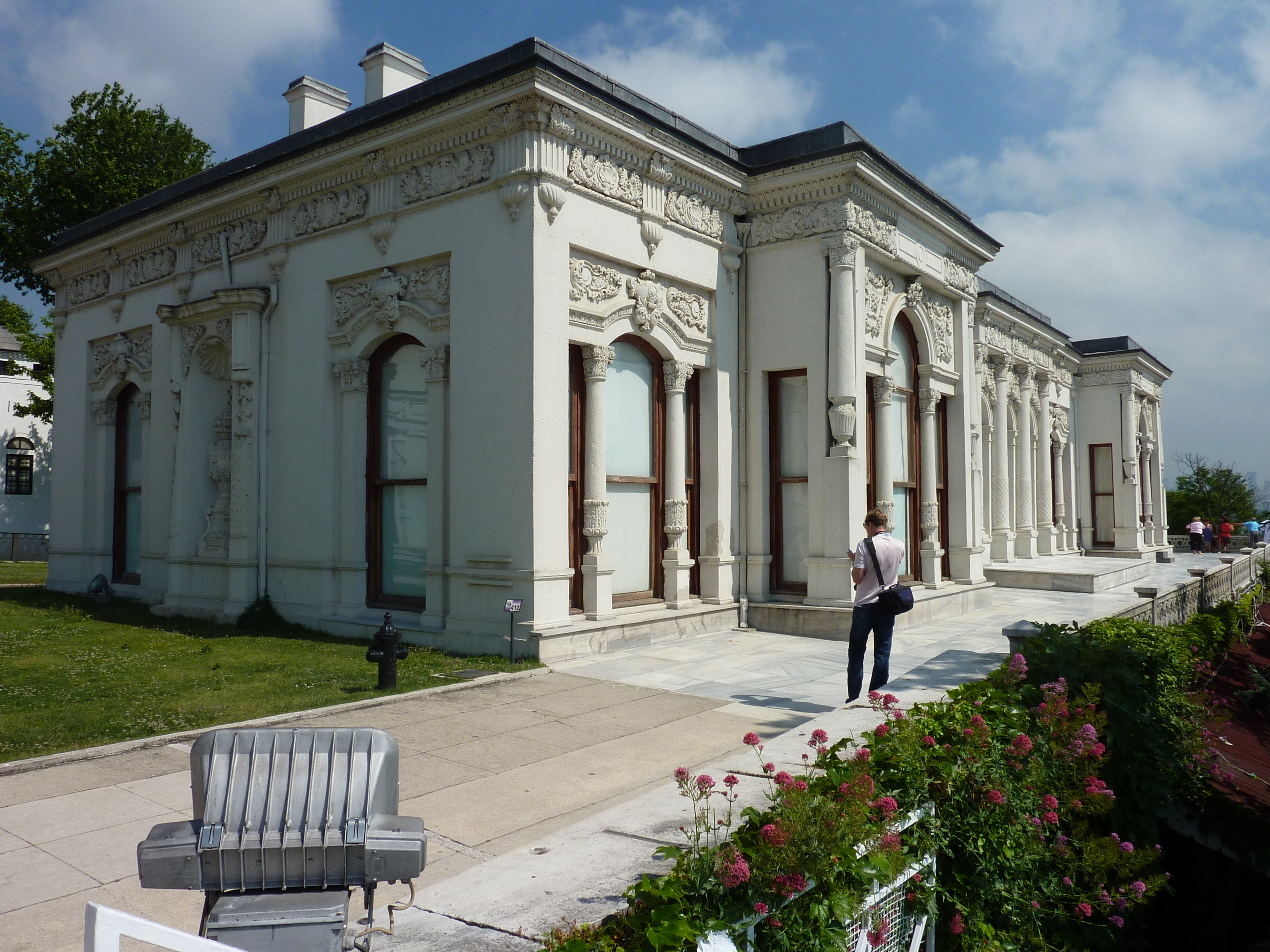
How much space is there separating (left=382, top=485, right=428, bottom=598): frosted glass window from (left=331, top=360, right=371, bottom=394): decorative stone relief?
150cm

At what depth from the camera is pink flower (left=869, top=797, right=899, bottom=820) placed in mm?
3418

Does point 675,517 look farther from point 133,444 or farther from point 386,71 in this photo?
point 133,444

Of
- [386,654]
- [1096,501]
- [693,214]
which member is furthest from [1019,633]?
[1096,501]

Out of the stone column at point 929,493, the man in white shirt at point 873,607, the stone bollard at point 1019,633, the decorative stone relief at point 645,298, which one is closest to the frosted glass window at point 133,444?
the decorative stone relief at point 645,298

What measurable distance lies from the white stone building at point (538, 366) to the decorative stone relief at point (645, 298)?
0.14 ft

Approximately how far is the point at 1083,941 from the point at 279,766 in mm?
4073

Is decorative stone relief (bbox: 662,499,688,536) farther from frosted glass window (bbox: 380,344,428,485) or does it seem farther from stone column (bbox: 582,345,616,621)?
frosted glass window (bbox: 380,344,428,485)

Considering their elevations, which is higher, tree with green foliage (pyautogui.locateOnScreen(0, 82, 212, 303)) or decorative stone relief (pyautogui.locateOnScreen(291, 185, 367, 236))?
tree with green foliage (pyautogui.locateOnScreen(0, 82, 212, 303))

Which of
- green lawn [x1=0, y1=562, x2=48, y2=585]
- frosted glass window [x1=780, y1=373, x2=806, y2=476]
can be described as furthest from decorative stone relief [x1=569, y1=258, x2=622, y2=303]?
green lawn [x1=0, y1=562, x2=48, y2=585]

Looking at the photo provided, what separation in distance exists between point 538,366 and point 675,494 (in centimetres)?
320

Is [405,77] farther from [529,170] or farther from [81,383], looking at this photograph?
[81,383]

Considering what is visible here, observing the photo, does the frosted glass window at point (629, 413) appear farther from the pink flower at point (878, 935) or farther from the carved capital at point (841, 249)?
the pink flower at point (878, 935)

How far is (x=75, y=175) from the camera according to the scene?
26.5 metres

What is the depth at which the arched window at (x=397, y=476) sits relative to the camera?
497 inches
